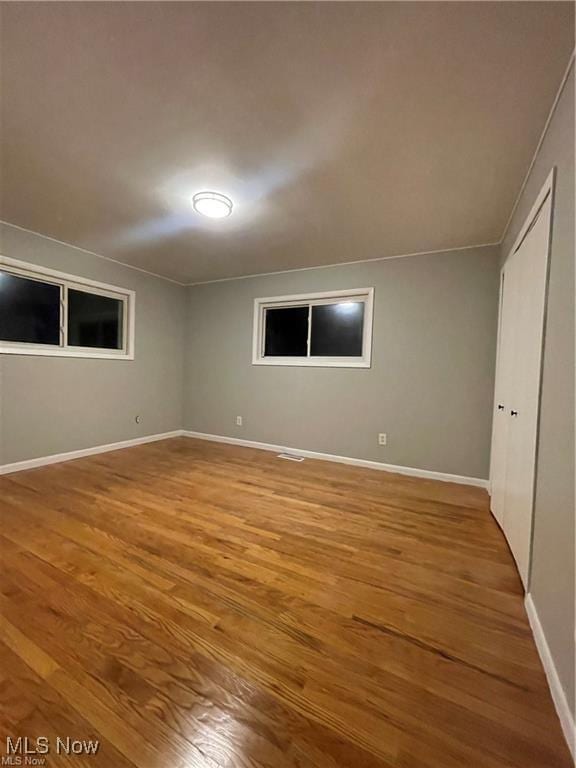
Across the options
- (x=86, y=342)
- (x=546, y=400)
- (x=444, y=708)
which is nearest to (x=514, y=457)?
(x=546, y=400)

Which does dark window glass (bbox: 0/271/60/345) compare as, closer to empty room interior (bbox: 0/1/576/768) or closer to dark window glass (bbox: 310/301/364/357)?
empty room interior (bbox: 0/1/576/768)

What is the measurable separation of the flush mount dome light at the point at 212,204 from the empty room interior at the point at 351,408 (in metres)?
0.02

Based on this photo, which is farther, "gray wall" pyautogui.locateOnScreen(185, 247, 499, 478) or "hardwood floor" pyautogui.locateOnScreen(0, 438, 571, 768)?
"gray wall" pyautogui.locateOnScreen(185, 247, 499, 478)

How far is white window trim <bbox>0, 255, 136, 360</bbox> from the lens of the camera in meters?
Result: 3.11

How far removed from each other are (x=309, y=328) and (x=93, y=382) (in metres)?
2.78

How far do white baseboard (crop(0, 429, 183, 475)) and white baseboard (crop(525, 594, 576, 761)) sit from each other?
4.21 metres

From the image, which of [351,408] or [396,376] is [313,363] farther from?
[396,376]

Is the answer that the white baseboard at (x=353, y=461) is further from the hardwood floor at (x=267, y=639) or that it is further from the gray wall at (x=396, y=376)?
the hardwood floor at (x=267, y=639)

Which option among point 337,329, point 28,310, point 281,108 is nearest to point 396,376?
point 337,329

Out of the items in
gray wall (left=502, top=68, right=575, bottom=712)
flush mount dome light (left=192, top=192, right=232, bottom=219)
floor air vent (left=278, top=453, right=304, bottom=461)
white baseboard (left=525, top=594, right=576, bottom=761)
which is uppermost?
flush mount dome light (left=192, top=192, right=232, bottom=219)

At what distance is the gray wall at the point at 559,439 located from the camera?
1.05 metres

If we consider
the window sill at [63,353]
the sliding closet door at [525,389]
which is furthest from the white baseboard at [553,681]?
the window sill at [63,353]

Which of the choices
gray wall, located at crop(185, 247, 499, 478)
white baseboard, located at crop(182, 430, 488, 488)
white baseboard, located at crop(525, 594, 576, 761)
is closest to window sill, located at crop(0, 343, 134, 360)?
gray wall, located at crop(185, 247, 499, 478)

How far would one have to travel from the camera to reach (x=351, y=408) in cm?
374
